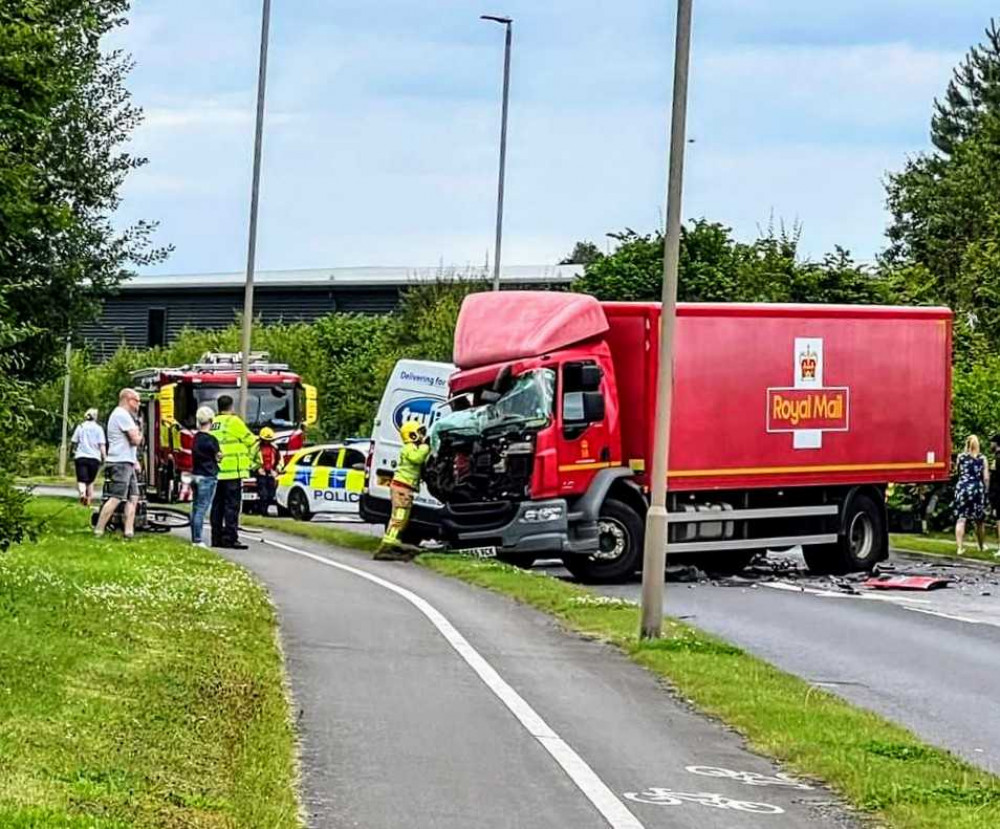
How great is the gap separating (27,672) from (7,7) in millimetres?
4465

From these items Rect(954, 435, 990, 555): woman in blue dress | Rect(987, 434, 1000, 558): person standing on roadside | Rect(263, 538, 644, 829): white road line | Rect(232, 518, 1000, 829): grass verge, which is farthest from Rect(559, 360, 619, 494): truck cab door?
Rect(987, 434, 1000, 558): person standing on roadside

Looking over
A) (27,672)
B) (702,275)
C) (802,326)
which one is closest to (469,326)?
(802,326)

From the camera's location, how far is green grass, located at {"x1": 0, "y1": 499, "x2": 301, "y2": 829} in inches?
330

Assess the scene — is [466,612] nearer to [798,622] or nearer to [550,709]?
[798,622]

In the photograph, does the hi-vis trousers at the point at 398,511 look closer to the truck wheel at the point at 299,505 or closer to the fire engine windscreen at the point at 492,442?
the fire engine windscreen at the point at 492,442

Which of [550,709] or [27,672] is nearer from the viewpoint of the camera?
[27,672]

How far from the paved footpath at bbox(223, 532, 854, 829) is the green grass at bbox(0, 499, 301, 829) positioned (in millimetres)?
298

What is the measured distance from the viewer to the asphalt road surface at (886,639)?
1448 centimetres

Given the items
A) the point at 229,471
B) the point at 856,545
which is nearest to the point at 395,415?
the point at 229,471

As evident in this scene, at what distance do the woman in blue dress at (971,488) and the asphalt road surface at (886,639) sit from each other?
3.09 meters

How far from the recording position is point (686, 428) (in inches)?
1006

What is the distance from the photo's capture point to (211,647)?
554 inches

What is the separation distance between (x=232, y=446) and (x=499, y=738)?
15151mm

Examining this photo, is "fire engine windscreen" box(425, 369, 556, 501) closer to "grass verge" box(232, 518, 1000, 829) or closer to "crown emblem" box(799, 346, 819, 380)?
"crown emblem" box(799, 346, 819, 380)
